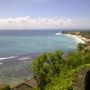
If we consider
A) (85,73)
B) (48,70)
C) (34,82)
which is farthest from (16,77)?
(85,73)

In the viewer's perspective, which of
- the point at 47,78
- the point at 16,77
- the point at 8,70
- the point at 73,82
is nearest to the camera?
the point at 73,82

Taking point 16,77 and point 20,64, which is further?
point 20,64

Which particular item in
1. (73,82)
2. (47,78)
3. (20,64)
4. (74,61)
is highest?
(73,82)

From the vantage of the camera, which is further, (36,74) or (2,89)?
(36,74)

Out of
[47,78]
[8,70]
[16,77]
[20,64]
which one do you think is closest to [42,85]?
[47,78]

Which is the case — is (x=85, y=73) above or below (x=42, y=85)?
above

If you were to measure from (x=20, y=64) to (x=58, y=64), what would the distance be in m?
32.8

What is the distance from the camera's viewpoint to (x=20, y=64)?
70438mm

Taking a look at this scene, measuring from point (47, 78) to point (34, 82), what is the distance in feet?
16.1

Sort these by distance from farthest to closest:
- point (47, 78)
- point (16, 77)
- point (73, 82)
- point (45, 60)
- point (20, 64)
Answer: point (20, 64) < point (16, 77) < point (45, 60) < point (47, 78) < point (73, 82)

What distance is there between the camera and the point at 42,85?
37469mm

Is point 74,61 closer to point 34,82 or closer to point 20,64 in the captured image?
point 34,82

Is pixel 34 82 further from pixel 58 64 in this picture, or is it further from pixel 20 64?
pixel 20 64

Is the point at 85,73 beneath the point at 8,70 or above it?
above
